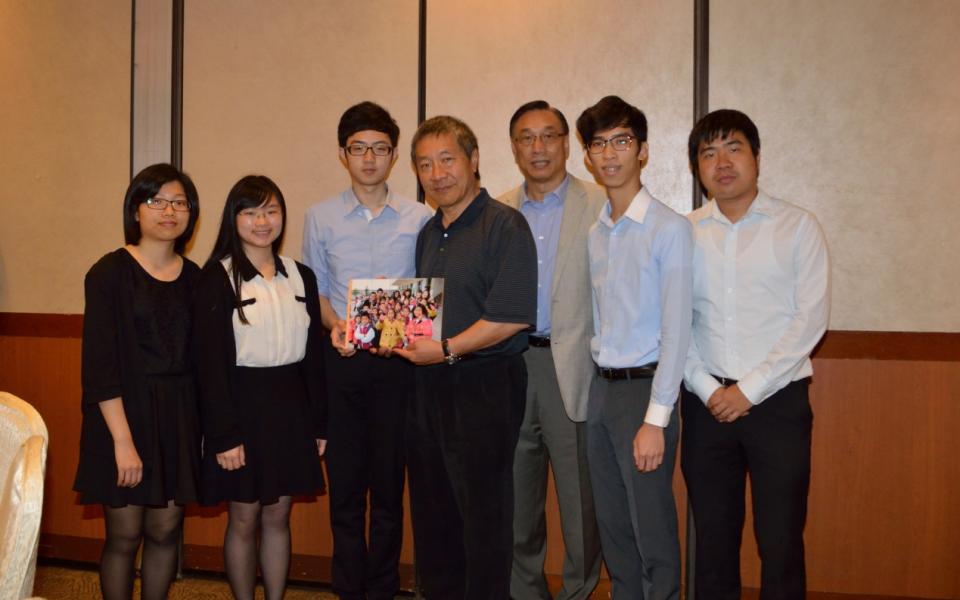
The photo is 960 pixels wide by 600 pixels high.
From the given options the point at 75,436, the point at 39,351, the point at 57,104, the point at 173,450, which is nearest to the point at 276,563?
the point at 173,450

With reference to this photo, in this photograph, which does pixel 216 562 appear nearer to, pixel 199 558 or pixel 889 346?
pixel 199 558

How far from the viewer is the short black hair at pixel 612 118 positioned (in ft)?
8.18

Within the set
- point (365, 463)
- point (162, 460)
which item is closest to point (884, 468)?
point (365, 463)

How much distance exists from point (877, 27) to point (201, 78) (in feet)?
10.6

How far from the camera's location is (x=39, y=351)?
13.2 feet

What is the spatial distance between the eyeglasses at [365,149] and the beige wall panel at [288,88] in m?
0.68

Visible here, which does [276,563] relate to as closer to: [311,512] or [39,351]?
[311,512]

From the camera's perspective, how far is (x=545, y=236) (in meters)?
2.92

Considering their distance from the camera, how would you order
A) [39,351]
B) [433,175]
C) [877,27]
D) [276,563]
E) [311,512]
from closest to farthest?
1. [433,175]
2. [276,563]
3. [877,27]
4. [311,512]
5. [39,351]

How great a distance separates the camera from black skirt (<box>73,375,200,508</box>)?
249 centimetres

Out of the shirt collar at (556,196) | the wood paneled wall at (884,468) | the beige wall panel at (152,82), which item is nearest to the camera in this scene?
the shirt collar at (556,196)

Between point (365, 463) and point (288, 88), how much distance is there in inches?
76.9

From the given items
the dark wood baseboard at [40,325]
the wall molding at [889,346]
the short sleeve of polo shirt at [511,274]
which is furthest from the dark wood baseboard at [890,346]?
the dark wood baseboard at [40,325]

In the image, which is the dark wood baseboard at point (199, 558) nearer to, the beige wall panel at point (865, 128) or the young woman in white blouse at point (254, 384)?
the young woman in white blouse at point (254, 384)
